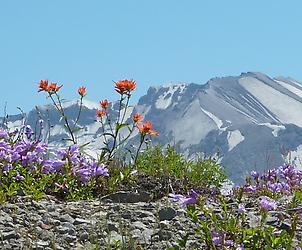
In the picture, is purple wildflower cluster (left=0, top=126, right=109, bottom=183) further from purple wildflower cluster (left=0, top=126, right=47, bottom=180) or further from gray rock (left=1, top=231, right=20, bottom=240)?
gray rock (left=1, top=231, right=20, bottom=240)

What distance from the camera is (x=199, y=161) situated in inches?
351

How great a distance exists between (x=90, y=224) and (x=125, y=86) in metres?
2.75

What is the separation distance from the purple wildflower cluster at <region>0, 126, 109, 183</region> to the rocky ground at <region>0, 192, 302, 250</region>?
638 mm

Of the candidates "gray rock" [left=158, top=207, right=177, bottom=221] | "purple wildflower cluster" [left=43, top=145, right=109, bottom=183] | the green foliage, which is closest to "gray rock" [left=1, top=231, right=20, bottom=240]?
"gray rock" [left=158, top=207, right=177, bottom=221]

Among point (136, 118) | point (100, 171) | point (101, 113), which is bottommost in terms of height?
point (100, 171)

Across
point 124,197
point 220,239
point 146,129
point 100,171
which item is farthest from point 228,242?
point 146,129

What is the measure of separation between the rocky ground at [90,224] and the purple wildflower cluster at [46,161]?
64cm

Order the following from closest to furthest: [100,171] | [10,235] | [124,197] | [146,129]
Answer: [10,235] < [124,197] < [100,171] < [146,129]

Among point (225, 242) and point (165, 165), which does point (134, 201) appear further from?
point (225, 242)

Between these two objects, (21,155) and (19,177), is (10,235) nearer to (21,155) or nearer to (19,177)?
(19,177)

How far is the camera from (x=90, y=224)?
5.18m

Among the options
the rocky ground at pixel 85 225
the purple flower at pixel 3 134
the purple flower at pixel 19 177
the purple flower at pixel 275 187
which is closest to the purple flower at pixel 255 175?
the purple flower at pixel 275 187

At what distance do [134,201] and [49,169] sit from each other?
0.86 metres

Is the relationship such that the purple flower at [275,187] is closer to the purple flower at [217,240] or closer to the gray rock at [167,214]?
the gray rock at [167,214]
